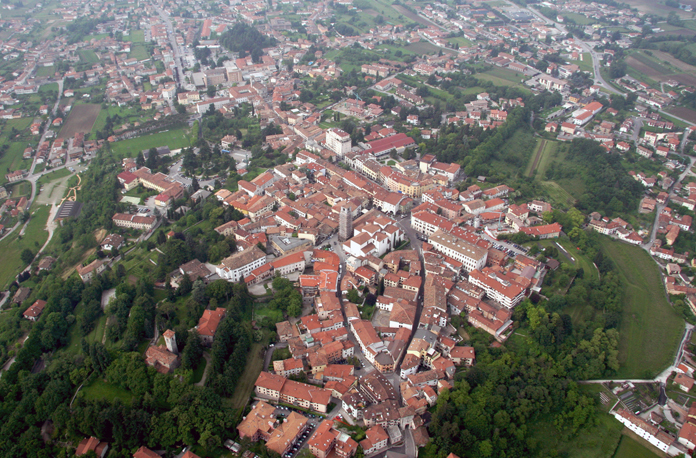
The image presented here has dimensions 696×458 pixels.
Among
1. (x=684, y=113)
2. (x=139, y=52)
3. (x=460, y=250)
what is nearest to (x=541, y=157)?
(x=460, y=250)

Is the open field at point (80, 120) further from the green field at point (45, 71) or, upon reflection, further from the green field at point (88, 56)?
the green field at point (88, 56)

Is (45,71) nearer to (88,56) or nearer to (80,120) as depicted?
(88,56)

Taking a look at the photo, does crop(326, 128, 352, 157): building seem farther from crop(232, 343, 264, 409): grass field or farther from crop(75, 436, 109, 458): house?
crop(75, 436, 109, 458): house

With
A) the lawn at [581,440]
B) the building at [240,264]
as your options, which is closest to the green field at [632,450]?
the lawn at [581,440]

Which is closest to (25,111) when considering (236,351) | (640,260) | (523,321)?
(236,351)

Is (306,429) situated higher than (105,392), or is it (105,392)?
(306,429)

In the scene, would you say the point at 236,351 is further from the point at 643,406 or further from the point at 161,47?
the point at 161,47

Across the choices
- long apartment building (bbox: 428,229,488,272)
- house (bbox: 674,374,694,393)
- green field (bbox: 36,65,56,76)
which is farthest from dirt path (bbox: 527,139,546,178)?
green field (bbox: 36,65,56,76)
